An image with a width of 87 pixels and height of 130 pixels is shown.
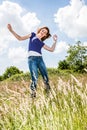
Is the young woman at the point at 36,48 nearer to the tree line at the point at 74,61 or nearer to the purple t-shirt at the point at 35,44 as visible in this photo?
the purple t-shirt at the point at 35,44

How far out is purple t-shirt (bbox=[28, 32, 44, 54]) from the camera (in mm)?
8731

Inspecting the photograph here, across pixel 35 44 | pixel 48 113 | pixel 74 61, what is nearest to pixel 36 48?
pixel 35 44

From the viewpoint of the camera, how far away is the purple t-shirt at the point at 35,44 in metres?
8.73

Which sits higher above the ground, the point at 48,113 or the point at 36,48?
the point at 36,48

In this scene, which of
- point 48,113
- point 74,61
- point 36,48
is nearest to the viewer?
point 48,113

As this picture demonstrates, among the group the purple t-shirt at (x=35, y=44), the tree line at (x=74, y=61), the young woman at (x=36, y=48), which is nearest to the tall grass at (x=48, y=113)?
the young woman at (x=36, y=48)

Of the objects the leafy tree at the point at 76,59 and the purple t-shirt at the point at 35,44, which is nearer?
the purple t-shirt at the point at 35,44

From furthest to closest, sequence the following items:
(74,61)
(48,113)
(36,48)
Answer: (74,61) → (36,48) → (48,113)

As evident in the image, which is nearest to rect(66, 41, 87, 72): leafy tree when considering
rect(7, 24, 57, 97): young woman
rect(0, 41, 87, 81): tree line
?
rect(0, 41, 87, 81): tree line

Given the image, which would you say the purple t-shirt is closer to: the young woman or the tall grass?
the young woman

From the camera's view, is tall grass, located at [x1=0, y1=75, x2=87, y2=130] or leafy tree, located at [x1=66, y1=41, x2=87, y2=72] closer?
tall grass, located at [x1=0, y1=75, x2=87, y2=130]

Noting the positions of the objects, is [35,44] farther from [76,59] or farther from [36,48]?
[76,59]

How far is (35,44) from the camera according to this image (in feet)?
28.8

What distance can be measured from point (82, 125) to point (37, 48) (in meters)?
4.26
